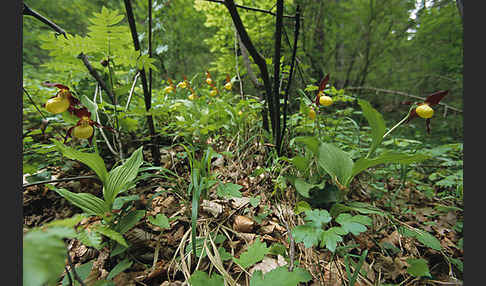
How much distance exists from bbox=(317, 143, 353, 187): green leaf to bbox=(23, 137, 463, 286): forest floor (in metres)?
0.24

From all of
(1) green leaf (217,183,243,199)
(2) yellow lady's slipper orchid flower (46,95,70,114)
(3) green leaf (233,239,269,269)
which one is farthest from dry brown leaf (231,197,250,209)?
(2) yellow lady's slipper orchid flower (46,95,70,114)

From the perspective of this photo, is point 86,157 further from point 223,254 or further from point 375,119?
point 375,119

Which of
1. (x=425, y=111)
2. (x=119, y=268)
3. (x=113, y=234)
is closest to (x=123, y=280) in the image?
(x=119, y=268)

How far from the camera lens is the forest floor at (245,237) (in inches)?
25.6

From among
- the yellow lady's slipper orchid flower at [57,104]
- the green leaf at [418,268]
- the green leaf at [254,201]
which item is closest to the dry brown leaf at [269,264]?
the green leaf at [254,201]

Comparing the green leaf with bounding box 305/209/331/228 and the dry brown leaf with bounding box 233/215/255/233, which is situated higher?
the green leaf with bounding box 305/209/331/228

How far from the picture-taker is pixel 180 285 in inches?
23.8

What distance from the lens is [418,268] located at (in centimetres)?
69

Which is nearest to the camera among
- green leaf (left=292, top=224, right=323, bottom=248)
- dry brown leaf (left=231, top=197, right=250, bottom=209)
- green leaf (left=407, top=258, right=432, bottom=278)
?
green leaf (left=292, top=224, right=323, bottom=248)

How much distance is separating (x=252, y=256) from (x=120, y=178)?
626 millimetres

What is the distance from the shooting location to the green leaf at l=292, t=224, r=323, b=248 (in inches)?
22.4

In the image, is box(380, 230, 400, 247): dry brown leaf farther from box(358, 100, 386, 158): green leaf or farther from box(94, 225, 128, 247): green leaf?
box(94, 225, 128, 247): green leaf

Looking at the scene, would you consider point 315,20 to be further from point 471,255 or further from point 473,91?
point 471,255

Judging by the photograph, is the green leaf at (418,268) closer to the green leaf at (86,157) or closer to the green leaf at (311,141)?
the green leaf at (311,141)
